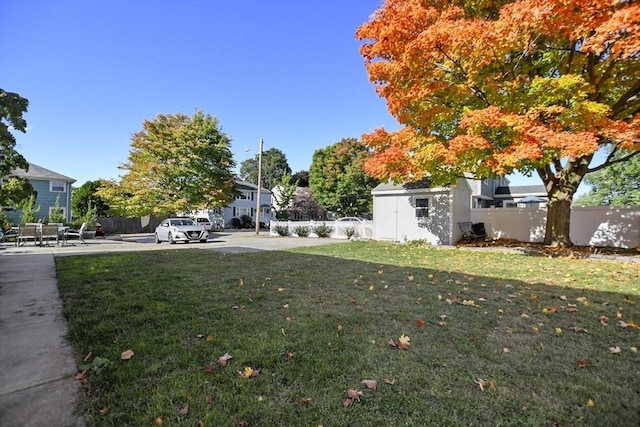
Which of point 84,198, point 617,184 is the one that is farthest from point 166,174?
point 617,184

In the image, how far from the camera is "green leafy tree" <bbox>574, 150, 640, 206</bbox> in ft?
79.1

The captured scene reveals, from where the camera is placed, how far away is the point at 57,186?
26344 mm

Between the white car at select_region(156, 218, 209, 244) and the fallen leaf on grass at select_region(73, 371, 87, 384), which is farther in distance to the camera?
the white car at select_region(156, 218, 209, 244)

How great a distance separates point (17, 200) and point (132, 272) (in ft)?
8.14

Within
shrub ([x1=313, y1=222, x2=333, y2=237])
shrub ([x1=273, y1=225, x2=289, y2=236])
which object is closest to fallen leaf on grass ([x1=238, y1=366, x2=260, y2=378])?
shrub ([x1=313, y1=222, x2=333, y2=237])

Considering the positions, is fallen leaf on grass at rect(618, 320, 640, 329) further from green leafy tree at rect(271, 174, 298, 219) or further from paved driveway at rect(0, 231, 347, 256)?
green leafy tree at rect(271, 174, 298, 219)

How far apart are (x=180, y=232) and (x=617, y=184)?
33678mm

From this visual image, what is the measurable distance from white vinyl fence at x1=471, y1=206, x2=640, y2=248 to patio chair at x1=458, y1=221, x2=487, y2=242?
31.7 inches

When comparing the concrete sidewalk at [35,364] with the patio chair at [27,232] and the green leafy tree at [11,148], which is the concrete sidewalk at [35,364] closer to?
the green leafy tree at [11,148]

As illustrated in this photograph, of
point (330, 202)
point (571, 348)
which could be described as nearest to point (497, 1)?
point (571, 348)

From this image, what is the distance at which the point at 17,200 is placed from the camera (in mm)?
5020

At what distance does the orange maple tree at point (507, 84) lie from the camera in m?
7.65

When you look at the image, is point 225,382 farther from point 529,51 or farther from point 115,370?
point 529,51

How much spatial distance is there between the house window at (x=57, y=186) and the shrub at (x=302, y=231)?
21.4 meters
